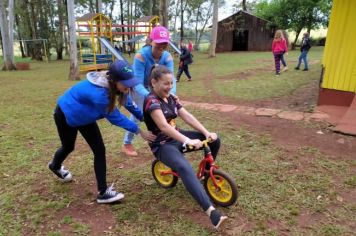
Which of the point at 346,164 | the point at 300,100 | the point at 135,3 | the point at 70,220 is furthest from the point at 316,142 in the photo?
the point at 135,3

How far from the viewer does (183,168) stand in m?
2.85

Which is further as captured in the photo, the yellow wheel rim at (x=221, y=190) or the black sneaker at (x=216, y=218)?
the yellow wheel rim at (x=221, y=190)

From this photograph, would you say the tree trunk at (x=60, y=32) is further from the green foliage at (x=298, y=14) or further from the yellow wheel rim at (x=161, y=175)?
the yellow wheel rim at (x=161, y=175)

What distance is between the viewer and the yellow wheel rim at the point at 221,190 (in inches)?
124

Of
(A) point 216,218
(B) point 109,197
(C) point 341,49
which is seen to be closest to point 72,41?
(C) point 341,49

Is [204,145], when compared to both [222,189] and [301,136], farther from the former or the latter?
[301,136]

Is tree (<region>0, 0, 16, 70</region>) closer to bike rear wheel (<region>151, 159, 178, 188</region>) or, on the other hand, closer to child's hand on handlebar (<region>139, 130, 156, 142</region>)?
bike rear wheel (<region>151, 159, 178, 188</region>)

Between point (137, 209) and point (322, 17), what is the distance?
33986 mm

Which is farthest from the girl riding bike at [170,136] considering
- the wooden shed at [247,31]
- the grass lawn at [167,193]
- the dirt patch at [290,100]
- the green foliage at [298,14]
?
the green foliage at [298,14]

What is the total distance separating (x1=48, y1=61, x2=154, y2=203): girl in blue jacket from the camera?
A: 2924 millimetres

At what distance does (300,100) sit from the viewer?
25.7 feet

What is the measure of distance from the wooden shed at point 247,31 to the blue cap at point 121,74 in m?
31.5

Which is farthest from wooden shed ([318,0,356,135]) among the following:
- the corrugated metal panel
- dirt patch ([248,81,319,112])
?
dirt patch ([248,81,319,112])

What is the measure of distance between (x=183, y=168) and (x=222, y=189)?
579 millimetres
